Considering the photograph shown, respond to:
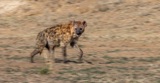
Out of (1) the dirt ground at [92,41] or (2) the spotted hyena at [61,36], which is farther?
(2) the spotted hyena at [61,36]

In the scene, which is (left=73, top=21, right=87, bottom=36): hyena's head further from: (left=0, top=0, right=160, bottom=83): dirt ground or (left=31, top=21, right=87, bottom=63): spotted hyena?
(left=0, top=0, right=160, bottom=83): dirt ground

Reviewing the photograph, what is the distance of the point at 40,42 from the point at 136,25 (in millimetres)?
8790

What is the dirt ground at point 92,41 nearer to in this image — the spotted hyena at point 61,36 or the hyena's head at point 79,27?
the spotted hyena at point 61,36

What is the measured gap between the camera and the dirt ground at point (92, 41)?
1165 centimetres

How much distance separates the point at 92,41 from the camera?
1989 centimetres

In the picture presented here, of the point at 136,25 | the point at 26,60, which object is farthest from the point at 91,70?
the point at 136,25

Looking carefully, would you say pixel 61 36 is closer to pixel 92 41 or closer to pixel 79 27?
pixel 79 27

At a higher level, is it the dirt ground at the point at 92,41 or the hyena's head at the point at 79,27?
the hyena's head at the point at 79,27

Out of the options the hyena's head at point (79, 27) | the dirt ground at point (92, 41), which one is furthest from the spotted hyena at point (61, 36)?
the dirt ground at point (92, 41)

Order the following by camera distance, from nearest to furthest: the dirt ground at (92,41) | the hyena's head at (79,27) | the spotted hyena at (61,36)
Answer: the dirt ground at (92,41) → the hyena's head at (79,27) → the spotted hyena at (61,36)

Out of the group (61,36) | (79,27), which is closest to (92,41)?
(61,36)

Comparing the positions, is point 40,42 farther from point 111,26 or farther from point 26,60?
point 111,26

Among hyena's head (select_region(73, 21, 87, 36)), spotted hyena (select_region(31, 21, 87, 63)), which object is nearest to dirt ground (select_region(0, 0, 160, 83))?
spotted hyena (select_region(31, 21, 87, 63))

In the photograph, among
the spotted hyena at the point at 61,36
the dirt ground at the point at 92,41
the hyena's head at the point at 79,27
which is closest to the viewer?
the dirt ground at the point at 92,41
